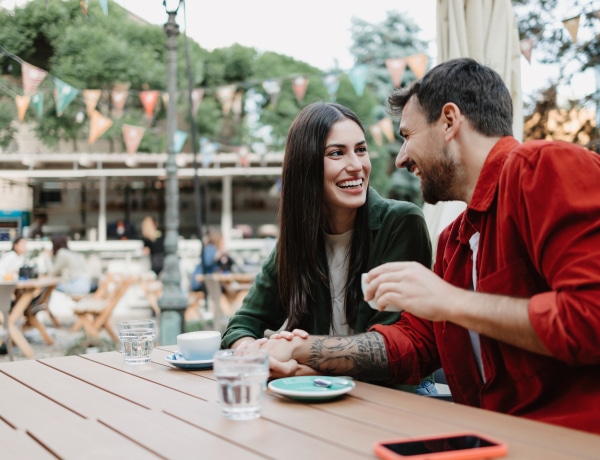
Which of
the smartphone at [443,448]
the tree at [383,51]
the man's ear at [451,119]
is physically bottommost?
the smartphone at [443,448]

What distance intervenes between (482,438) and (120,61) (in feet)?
70.3

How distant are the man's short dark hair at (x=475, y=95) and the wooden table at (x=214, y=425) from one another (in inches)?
28.8

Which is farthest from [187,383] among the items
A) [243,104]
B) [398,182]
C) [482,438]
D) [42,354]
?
[243,104]

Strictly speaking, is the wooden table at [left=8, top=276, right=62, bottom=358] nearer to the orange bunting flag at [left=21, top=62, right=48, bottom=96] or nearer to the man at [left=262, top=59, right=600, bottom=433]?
the orange bunting flag at [left=21, top=62, right=48, bottom=96]

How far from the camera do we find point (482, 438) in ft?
3.23

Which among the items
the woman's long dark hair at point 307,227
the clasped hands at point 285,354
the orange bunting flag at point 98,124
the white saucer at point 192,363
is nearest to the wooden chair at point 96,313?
the orange bunting flag at point 98,124

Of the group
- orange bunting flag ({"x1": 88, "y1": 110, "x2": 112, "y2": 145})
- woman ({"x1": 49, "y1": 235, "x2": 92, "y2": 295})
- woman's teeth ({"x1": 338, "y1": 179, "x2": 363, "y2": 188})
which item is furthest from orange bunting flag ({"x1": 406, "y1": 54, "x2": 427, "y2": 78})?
woman's teeth ({"x1": 338, "y1": 179, "x2": 363, "y2": 188})

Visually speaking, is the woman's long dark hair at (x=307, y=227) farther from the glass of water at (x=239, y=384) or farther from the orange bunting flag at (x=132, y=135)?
the orange bunting flag at (x=132, y=135)

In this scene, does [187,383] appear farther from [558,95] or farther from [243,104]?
[243,104]

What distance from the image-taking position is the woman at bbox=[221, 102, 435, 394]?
2.13 metres

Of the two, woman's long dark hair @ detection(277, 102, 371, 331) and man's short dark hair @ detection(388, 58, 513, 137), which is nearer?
man's short dark hair @ detection(388, 58, 513, 137)

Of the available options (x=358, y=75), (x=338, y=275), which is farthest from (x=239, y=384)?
(x=358, y=75)

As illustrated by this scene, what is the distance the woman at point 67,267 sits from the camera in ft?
28.3

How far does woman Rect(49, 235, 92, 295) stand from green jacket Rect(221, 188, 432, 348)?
694 centimetres
